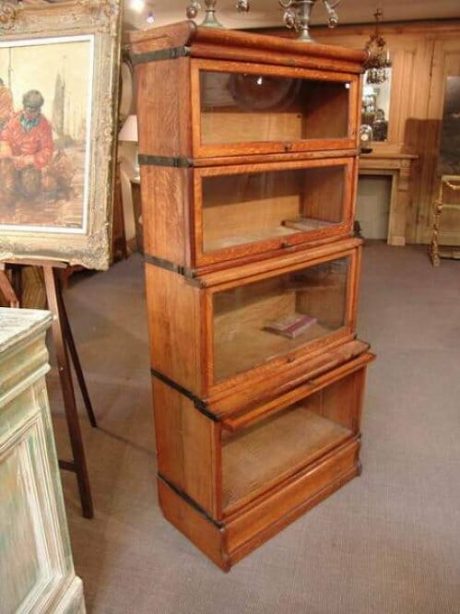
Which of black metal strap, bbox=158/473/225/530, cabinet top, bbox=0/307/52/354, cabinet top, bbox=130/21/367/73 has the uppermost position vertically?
cabinet top, bbox=130/21/367/73

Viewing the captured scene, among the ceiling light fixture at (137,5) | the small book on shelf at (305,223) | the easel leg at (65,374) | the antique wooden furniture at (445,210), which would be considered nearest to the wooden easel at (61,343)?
the easel leg at (65,374)

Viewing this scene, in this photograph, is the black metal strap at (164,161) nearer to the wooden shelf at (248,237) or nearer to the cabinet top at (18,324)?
the wooden shelf at (248,237)

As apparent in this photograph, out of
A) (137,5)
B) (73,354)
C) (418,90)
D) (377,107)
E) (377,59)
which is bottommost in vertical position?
(73,354)

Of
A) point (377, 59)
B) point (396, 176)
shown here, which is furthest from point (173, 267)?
point (396, 176)

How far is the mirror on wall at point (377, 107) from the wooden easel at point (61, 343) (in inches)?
194

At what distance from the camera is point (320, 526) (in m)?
1.98

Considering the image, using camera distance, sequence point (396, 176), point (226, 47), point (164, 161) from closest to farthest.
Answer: point (226, 47)
point (164, 161)
point (396, 176)

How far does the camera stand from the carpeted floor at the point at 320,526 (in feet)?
5.55

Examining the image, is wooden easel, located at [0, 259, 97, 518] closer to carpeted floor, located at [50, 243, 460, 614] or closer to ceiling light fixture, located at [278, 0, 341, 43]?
carpeted floor, located at [50, 243, 460, 614]

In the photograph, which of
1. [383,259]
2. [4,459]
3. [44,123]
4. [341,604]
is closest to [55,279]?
[44,123]

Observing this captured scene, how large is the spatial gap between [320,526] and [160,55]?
5.47 feet

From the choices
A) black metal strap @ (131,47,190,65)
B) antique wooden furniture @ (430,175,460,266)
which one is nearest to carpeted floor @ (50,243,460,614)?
black metal strap @ (131,47,190,65)

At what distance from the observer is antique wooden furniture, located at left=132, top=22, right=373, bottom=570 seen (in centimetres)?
148

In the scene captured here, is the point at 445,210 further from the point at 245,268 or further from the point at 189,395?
the point at 189,395
